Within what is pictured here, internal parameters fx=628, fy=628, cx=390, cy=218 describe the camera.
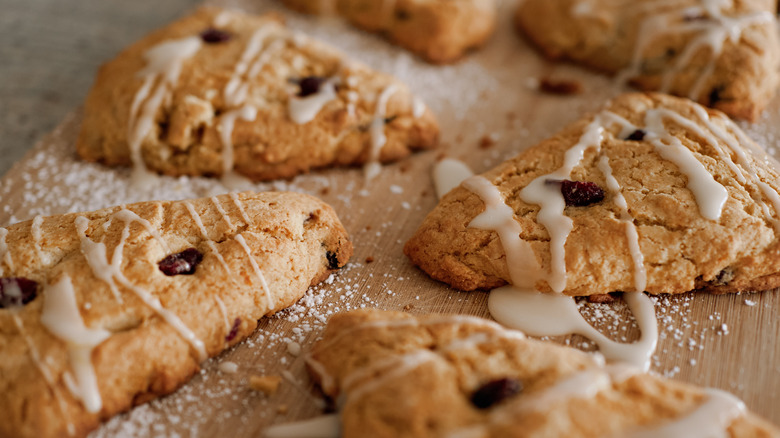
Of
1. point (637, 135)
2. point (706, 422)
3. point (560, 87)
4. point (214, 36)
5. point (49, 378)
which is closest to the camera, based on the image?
point (706, 422)

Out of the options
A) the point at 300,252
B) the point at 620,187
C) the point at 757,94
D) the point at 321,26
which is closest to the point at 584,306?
the point at 620,187

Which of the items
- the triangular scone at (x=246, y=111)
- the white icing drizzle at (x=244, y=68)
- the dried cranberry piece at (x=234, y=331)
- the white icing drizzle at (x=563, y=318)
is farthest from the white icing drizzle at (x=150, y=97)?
the white icing drizzle at (x=563, y=318)

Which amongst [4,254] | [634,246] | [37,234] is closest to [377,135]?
[634,246]

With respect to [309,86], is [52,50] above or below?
below

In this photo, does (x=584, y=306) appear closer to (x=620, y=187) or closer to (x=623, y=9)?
(x=620, y=187)

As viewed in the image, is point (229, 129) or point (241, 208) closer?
point (241, 208)

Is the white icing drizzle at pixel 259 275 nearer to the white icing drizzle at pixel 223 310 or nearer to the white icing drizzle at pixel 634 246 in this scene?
the white icing drizzle at pixel 223 310

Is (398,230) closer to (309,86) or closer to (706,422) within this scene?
(309,86)
